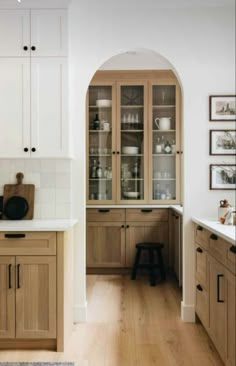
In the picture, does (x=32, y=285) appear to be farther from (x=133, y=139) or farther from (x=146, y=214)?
(x=133, y=139)

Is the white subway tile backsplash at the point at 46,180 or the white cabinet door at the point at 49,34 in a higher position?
the white cabinet door at the point at 49,34

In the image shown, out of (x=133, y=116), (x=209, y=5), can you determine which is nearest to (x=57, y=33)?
(x=209, y=5)

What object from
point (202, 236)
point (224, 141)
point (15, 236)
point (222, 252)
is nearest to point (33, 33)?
point (15, 236)

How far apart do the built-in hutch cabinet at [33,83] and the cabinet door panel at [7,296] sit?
83cm

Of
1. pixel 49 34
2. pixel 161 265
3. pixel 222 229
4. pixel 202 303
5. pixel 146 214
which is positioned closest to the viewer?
pixel 222 229

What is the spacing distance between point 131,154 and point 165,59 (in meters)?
1.92

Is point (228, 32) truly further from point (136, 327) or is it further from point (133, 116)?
point (136, 327)

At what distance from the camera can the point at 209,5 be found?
3082 mm

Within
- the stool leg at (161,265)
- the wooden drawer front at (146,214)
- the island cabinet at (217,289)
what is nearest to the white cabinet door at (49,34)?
the island cabinet at (217,289)

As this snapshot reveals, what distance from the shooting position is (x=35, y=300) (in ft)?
8.39

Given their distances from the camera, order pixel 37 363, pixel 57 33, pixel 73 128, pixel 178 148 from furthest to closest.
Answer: pixel 178 148 < pixel 73 128 < pixel 57 33 < pixel 37 363

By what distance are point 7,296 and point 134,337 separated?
0.94 m

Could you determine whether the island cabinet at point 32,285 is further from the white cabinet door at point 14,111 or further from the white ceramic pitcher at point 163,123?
the white ceramic pitcher at point 163,123

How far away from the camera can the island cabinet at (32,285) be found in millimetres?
2551
